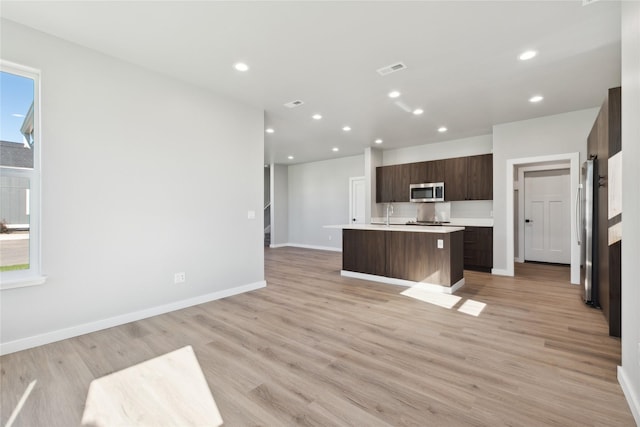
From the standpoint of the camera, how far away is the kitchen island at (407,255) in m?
4.21

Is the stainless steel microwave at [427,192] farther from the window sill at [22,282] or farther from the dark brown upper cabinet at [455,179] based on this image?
the window sill at [22,282]

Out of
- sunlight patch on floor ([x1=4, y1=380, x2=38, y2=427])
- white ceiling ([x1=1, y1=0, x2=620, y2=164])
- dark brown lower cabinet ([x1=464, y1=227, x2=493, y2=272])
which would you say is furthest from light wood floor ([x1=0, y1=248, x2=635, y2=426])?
white ceiling ([x1=1, y1=0, x2=620, y2=164])

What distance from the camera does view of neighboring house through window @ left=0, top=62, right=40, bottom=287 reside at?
2443 millimetres

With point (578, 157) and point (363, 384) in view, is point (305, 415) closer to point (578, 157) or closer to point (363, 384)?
point (363, 384)

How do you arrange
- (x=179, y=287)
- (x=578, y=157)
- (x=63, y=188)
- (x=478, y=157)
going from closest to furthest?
(x=63, y=188), (x=179, y=287), (x=578, y=157), (x=478, y=157)

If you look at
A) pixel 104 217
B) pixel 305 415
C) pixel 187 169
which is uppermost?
pixel 187 169

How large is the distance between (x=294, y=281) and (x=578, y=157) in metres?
4.92

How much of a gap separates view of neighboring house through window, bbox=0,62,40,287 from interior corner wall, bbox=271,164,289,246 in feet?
22.6

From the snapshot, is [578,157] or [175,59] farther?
[578,157]

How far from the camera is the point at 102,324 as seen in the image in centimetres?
287

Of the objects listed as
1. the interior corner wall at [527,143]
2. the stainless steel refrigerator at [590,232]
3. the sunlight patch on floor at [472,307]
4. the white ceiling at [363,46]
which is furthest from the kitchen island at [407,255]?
the white ceiling at [363,46]

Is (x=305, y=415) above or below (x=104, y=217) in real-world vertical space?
below

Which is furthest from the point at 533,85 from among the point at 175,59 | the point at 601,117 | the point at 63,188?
the point at 63,188

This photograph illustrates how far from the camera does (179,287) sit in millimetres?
3488
